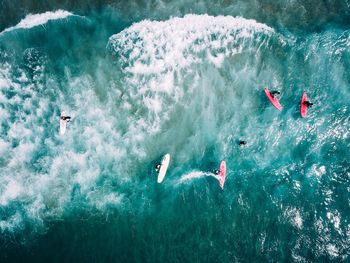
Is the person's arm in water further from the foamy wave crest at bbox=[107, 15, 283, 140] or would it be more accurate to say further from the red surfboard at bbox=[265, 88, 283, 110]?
the foamy wave crest at bbox=[107, 15, 283, 140]

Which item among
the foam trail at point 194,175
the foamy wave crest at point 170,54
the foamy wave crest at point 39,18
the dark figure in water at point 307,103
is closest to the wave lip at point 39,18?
the foamy wave crest at point 39,18

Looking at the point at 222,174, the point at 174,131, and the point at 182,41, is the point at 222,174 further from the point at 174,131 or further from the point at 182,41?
the point at 182,41

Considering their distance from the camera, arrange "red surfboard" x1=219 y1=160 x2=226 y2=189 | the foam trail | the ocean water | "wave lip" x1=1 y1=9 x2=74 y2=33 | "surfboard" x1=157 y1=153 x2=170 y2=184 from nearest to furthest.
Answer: "wave lip" x1=1 y1=9 x2=74 y2=33 → the ocean water → "surfboard" x1=157 y1=153 x2=170 y2=184 → the foam trail → "red surfboard" x1=219 y1=160 x2=226 y2=189

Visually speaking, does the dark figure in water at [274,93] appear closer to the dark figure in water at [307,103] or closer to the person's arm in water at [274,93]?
the person's arm in water at [274,93]

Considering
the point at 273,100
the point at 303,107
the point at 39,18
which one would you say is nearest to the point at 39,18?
the point at 39,18

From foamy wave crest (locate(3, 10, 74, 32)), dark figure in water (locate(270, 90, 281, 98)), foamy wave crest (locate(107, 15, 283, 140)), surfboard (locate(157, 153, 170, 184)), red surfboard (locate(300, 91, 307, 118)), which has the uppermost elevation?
foamy wave crest (locate(3, 10, 74, 32))

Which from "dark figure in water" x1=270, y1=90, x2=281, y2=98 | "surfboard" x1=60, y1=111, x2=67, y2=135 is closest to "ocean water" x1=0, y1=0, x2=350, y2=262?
"surfboard" x1=60, y1=111, x2=67, y2=135

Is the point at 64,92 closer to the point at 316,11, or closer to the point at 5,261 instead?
the point at 5,261
